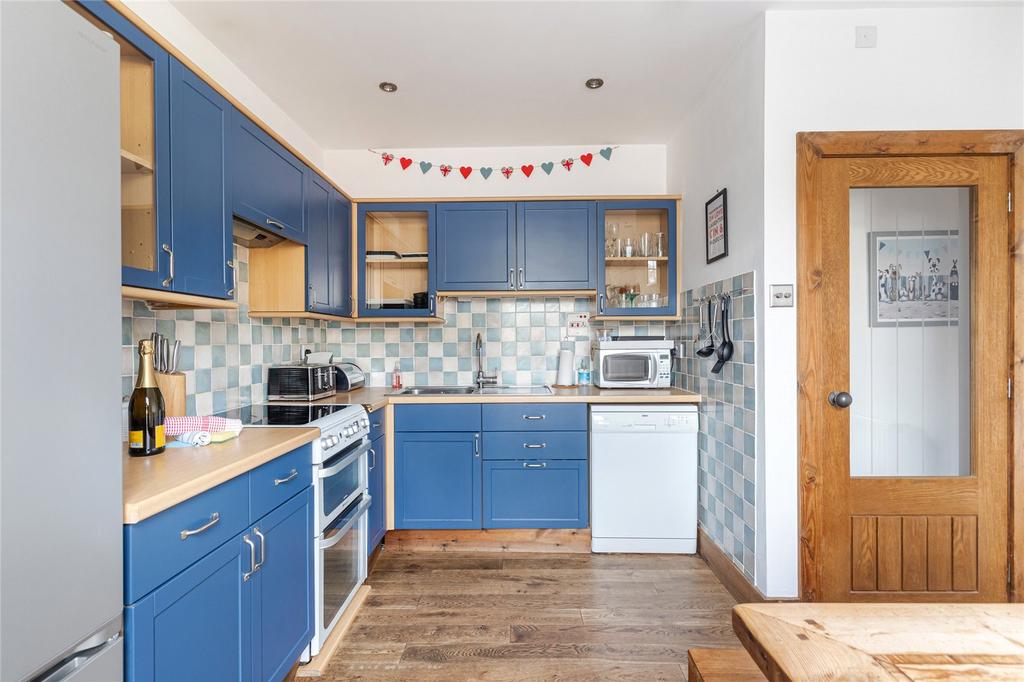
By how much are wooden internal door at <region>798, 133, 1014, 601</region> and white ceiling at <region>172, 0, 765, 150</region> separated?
2.77ft

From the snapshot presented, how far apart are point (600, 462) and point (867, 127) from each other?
205 cm

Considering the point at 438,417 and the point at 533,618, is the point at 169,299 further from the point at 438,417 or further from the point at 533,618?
the point at 533,618

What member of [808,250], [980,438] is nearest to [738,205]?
[808,250]

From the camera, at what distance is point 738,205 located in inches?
87.7

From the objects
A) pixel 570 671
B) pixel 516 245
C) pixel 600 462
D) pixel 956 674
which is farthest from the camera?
pixel 516 245

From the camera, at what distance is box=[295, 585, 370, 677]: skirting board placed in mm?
1758

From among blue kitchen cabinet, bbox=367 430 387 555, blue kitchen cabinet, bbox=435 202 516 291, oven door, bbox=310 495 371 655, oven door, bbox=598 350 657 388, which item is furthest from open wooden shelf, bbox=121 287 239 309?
oven door, bbox=598 350 657 388

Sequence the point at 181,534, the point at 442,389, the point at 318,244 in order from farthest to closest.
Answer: the point at 442,389 < the point at 318,244 < the point at 181,534

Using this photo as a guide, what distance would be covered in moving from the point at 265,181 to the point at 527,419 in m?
1.83

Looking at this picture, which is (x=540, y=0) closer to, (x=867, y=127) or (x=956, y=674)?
(x=867, y=127)

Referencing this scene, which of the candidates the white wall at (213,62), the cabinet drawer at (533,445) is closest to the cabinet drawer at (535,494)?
the cabinet drawer at (533,445)

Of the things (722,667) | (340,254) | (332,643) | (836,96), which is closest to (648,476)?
(722,667)

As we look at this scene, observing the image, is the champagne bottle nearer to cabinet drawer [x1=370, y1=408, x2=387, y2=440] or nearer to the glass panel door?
cabinet drawer [x1=370, y1=408, x2=387, y2=440]

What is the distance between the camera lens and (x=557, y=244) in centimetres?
307
